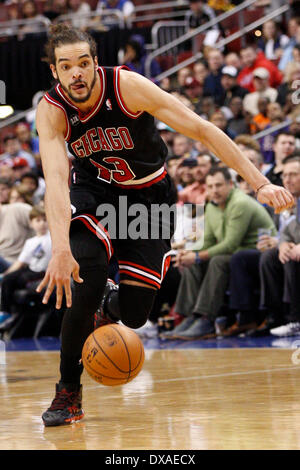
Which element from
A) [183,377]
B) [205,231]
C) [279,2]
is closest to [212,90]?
[279,2]

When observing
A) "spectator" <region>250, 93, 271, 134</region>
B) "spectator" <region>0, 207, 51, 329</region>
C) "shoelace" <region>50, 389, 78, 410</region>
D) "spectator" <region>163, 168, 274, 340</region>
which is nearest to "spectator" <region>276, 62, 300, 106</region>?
"spectator" <region>250, 93, 271, 134</region>

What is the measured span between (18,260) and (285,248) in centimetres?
357

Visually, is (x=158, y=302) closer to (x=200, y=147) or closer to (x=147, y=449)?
(x=200, y=147)

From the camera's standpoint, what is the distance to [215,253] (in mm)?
8336

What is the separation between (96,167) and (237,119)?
7.36m

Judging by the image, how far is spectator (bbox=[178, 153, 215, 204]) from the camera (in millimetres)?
9203

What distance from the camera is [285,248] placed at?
7586mm

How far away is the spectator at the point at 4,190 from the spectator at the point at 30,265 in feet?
4.90

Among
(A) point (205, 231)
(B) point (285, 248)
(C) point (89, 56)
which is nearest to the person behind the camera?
(C) point (89, 56)

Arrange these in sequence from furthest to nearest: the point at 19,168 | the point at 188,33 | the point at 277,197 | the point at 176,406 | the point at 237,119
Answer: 1. the point at 188,33
2. the point at 19,168
3. the point at 237,119
4. the point at 176,406
5. the point at 277,197

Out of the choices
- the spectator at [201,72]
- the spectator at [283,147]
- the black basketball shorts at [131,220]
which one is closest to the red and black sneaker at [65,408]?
the black basketball shorts at [131,220]

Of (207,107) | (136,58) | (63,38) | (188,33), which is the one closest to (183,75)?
(136,58)

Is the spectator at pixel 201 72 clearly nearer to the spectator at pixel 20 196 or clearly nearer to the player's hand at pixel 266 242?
the spectator at pixel 20 196

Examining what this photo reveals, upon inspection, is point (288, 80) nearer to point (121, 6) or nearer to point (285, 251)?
point (285, 251)
